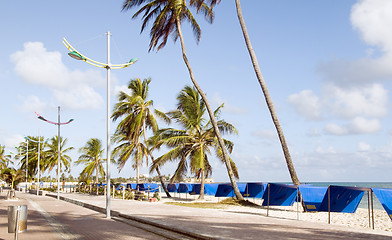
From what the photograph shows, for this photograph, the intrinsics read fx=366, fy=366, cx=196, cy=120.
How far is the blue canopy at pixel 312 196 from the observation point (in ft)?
59.0

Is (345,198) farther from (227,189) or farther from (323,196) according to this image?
(227,189)

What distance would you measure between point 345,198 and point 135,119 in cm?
2616

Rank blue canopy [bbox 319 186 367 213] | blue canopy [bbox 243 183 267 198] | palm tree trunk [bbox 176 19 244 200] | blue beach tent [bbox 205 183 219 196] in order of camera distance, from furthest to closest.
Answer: blue beach tent [bbox 205 183 219 196]
blue canopy [bbox 243 183 267 198]
palm tree trunk [bbox 176 19 244 200]
blue canopy [bbox 319 186 367 213]

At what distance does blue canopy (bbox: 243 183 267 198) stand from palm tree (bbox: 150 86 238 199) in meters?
1.59

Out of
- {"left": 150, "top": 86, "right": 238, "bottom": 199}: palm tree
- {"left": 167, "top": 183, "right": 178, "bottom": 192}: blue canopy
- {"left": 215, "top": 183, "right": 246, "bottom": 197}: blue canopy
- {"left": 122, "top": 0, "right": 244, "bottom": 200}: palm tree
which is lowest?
{"left": 167, "top": 183, "right": 178, "bottom": 192}: blue canopy

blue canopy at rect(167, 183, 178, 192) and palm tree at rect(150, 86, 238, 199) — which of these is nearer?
palm tree at rect(150, 86, 238, 199)

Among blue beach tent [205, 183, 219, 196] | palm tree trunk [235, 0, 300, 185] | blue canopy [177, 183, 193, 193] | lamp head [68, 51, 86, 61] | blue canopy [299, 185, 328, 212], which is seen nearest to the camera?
lamp head [68, 51, 86, 61]

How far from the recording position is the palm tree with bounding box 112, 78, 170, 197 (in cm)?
3834

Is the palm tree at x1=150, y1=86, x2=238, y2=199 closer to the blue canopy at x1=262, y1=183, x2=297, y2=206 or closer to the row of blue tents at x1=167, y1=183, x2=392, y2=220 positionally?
the row of blue tents at x1=167, y1=183, x2=392, y2=220

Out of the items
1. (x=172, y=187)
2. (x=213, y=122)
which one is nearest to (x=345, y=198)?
(x=213, y=122)

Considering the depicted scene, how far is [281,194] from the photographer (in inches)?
700

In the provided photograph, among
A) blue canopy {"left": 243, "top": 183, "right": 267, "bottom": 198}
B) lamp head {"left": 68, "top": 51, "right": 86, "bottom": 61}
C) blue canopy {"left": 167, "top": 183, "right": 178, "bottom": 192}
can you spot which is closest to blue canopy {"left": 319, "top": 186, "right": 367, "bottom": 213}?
blue canopy {"left": 243, "top": 183, "right": 267, "bottom": 198}

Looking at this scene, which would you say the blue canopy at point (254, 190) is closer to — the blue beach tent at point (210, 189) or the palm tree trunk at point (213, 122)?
the palm tree trunk at point (213, 122)

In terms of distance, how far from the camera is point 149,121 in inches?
1549
